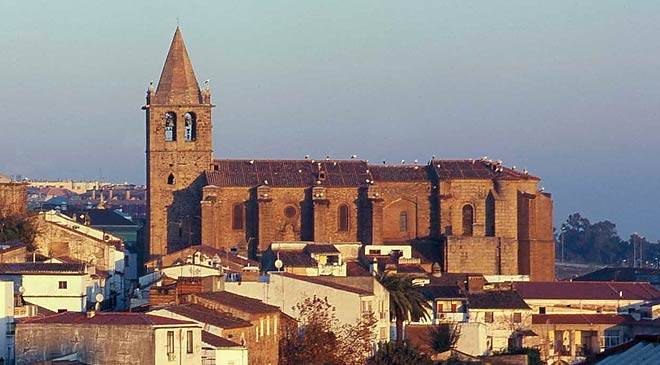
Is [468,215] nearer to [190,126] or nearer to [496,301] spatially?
[190,126]

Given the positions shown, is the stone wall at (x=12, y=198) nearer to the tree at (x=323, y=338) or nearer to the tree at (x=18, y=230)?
the tree at (x=18, y=230)

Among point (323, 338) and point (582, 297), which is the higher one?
point (323, 338)

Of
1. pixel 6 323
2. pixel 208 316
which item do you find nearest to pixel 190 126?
pixel 6 323

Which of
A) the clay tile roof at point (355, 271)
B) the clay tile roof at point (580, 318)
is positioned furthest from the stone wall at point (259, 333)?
the clay tile roof at point (580, 318)

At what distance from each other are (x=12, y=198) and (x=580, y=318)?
76.7ft

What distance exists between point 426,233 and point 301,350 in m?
49.0

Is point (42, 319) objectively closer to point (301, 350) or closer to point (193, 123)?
point (301, 350)

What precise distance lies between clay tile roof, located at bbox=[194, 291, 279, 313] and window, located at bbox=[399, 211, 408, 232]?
46.8m

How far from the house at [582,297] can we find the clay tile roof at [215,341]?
118 ft

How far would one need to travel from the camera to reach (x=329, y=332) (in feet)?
170

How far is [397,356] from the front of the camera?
1996 inches

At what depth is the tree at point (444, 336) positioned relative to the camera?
205ft

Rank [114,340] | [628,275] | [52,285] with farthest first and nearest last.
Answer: [628,275]
[52,285]
[114,340]

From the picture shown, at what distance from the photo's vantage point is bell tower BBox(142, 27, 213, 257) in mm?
96062
